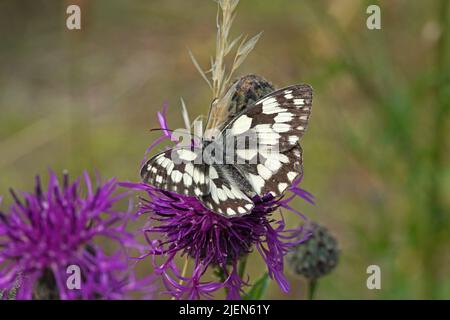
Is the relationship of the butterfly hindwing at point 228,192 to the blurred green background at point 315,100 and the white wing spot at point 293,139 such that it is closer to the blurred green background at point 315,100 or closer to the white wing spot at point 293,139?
the white wing spot at point 293,139

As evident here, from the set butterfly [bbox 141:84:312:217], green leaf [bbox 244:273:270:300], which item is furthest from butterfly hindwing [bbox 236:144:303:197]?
green leaf [bbox 244:273:270:300]

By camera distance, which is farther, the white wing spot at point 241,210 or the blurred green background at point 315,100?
the blurred green background at point 315,100

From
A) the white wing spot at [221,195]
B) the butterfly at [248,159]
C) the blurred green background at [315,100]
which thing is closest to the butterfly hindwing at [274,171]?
the butterfly at [248,159]

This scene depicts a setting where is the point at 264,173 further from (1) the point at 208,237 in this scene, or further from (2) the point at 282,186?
(1) the point at 208,237

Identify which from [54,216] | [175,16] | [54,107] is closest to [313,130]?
[175,16]

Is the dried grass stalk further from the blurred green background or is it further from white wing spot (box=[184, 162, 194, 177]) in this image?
the blurred green background

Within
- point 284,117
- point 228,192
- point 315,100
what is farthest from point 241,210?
point 315,100
